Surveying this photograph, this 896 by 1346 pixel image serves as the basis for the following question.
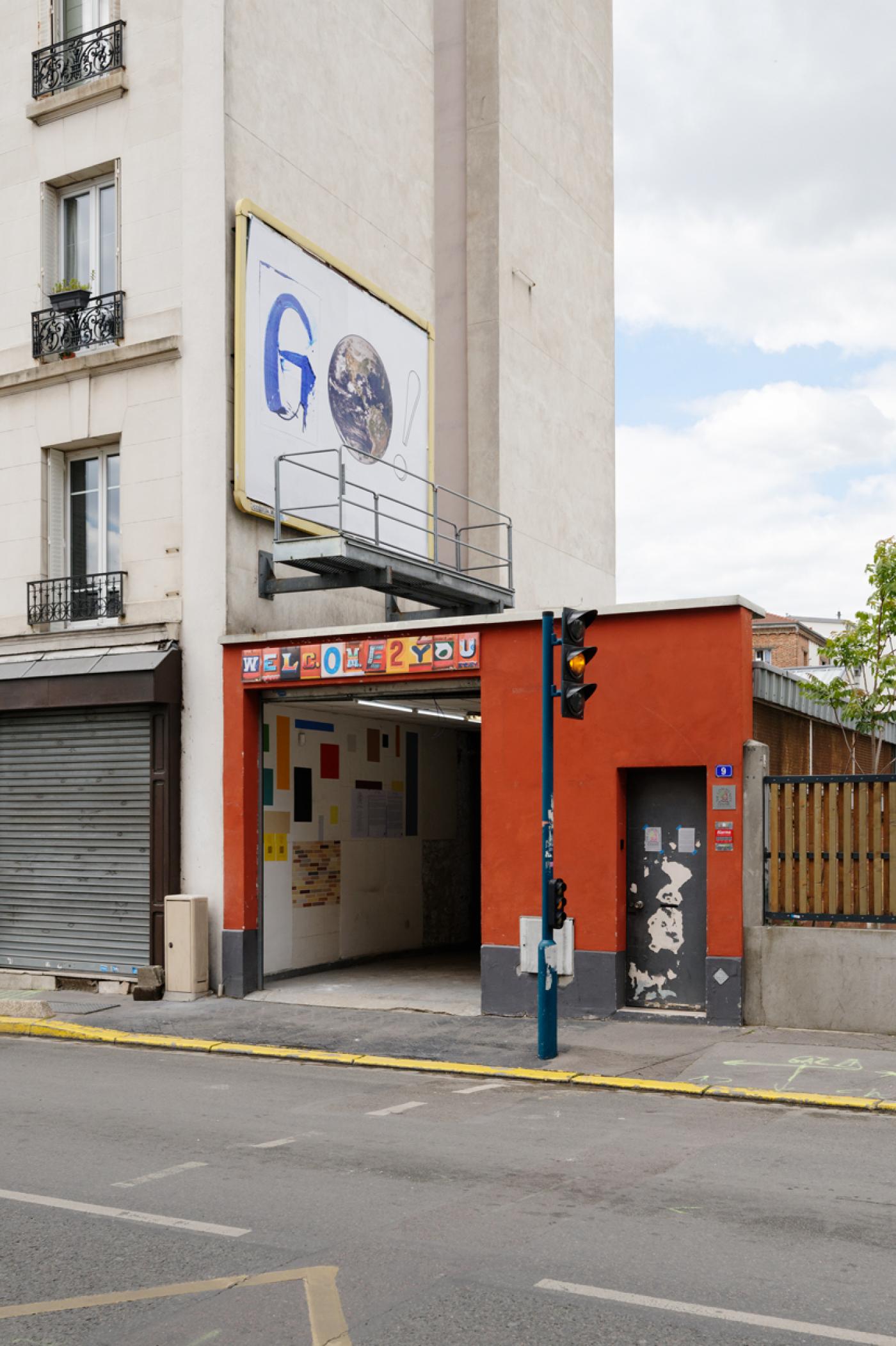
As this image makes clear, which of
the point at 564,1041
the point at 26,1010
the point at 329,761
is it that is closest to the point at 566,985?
the point at 564,1041

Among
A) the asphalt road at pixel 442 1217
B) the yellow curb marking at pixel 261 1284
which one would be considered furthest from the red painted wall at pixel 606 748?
the yellow curb marking at pixel 261 1284

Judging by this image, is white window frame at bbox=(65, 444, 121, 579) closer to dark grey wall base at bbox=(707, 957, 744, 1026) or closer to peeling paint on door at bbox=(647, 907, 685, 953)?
peeling paint on door at bbox=(647, 907, 685, 953)

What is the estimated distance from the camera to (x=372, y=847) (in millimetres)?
19125

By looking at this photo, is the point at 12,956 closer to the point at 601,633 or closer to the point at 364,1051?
the point at 364,1051

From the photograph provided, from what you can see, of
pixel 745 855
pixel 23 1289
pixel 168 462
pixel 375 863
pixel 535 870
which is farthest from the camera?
pixel 375 863

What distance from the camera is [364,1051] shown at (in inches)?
482

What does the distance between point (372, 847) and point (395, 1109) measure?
368 inches

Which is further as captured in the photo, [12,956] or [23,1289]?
[12,956]

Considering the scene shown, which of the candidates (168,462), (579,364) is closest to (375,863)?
(168,462)

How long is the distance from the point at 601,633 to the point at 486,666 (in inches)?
54.1

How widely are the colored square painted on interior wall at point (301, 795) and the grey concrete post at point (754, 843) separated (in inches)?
248

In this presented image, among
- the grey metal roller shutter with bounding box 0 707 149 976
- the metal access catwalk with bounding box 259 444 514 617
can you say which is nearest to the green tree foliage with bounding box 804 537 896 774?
the metal access catwalk with bounding box 259 444 514 617

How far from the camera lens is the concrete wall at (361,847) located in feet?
54.6

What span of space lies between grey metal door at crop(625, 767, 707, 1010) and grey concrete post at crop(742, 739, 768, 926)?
0.55 m
